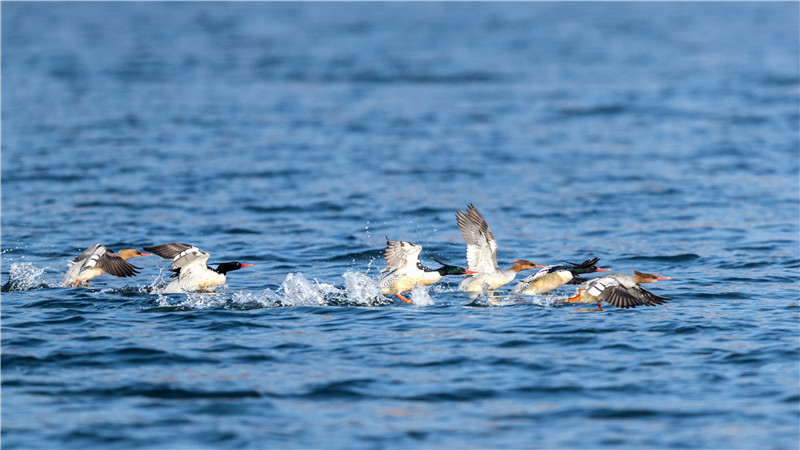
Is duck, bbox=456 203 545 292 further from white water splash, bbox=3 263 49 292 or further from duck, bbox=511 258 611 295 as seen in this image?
white water splash, bbox=3 263 49 292

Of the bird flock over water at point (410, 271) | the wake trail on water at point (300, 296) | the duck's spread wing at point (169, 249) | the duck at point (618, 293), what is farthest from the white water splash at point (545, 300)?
the duck's spread wing at point (169, 249)

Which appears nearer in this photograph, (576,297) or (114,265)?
(576,297)

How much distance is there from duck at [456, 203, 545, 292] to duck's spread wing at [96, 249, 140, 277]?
4646 millimetres

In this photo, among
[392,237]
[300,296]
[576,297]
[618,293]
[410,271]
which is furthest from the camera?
[392,237]

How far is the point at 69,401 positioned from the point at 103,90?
28.7 m

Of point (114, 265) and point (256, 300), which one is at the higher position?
point (114, 265)

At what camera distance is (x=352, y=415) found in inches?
368

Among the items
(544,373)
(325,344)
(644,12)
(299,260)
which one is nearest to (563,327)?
(544,373)

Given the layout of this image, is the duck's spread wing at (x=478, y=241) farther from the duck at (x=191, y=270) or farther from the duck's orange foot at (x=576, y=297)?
the duck at (x=191, y=270)

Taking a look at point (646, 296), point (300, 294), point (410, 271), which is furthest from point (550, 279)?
point (300, 294)

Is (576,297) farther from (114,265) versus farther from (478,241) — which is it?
(114,265)

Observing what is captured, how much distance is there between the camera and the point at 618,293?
497 inches

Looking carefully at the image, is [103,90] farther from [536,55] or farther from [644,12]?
[644,12]

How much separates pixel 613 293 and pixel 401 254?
289 cm
